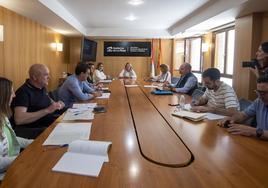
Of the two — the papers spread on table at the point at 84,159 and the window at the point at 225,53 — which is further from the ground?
the window at the point at 225,53

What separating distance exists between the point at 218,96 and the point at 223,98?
8cm

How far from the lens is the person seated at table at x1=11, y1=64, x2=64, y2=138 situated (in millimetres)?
2367

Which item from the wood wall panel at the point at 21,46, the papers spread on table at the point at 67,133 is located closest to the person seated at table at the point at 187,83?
the papers spread on table at the point at 67,133

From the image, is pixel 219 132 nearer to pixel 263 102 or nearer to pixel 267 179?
pixel 263 102

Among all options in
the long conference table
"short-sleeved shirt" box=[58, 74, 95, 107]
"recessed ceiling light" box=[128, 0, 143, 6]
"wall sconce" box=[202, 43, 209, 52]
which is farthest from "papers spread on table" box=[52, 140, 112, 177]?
"wall sconce" box=[202, 43, 209, 52]

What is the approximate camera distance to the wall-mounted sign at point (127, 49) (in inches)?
374

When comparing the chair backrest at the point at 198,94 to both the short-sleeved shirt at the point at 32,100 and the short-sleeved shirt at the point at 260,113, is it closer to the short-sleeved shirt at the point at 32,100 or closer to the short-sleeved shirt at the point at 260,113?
the short-sleeved shirt at the point at 260,113

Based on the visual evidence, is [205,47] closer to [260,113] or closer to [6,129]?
[260,113]

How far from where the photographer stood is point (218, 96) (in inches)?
110

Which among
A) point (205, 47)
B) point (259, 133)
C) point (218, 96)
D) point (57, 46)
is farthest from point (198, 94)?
point (57, 46)

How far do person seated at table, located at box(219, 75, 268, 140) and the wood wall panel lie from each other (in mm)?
3704

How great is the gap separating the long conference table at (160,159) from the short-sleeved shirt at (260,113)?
0.96 feet

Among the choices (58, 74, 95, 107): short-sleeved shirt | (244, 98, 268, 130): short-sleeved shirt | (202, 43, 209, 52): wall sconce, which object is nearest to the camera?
(244, 98, 268, 130): short-sleeved shirt

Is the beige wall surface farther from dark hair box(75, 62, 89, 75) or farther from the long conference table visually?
the long conference table
